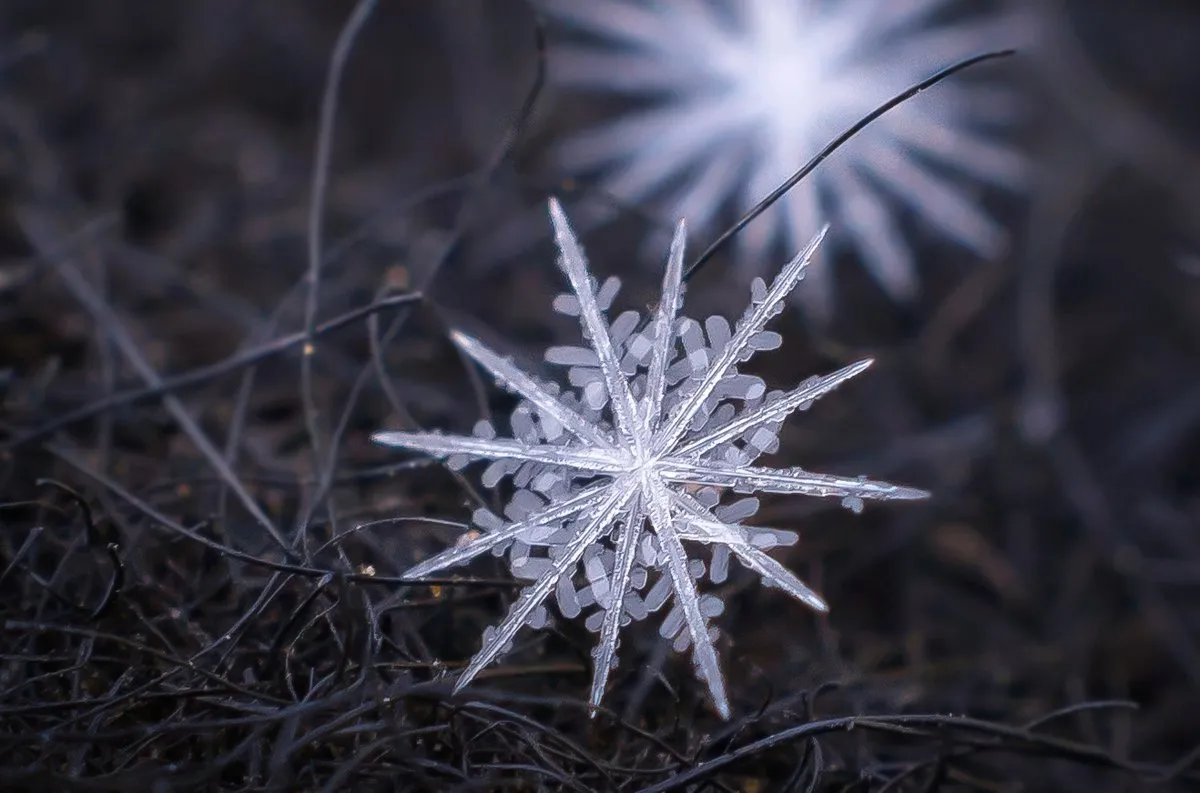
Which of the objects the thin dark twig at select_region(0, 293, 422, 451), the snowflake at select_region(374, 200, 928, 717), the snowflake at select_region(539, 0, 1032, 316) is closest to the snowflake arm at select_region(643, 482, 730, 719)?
the snowflake at select_region(374, 200, 928, 717)

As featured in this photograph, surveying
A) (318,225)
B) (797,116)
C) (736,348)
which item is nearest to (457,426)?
(318,225)

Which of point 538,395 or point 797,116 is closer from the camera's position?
point 538,395

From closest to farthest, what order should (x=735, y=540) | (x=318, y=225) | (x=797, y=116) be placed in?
(x=735, y=540) < (x=318, y=225) < (x=797, y=116)

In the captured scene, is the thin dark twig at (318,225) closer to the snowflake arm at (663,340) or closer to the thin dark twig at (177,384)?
the thin dark twig at (177,384)

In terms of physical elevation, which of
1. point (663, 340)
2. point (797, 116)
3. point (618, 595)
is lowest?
point (618, 595)

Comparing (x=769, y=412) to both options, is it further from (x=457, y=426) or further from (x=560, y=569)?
(x=457, y=426)

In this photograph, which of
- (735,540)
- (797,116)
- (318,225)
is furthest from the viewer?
(797,116)

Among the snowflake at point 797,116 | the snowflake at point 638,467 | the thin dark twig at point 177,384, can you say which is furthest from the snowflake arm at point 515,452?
the snowflake at point 797,116
